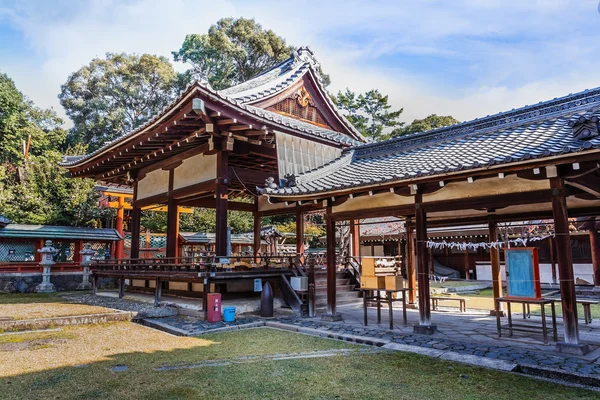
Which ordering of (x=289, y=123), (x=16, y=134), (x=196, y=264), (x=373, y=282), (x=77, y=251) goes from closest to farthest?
(x=373, y=282)
(x=196, y=264)
(x=289, y=123)
(x=77, y=251)
(x=16, y=134)

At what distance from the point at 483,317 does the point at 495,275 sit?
1169 millimetres

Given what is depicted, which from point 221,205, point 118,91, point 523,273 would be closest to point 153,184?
point 221,205

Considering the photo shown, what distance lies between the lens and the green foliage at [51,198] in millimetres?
22734

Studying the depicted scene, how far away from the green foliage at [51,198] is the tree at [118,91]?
1693 cm

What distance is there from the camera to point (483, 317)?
10.5 meters

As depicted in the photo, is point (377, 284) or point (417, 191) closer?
point (417, 191)

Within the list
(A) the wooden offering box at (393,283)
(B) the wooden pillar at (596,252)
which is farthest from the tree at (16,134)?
(B) the wooden pillar at (596,252)

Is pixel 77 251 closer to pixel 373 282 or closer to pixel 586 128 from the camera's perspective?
pixel 373 282

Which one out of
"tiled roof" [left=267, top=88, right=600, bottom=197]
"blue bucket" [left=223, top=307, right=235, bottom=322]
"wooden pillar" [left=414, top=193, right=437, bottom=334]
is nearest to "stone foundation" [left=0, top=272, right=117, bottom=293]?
"blue bucket" [left=223, top=307, right=235, bottom=322]

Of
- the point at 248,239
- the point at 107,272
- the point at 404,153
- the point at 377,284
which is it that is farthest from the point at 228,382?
the point at 248,239

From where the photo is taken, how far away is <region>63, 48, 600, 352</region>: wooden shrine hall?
670 cm

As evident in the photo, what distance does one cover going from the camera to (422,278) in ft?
27.3

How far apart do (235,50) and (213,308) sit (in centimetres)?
3387

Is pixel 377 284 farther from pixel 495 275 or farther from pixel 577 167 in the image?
pixel 577 167
